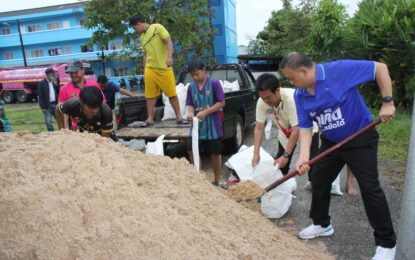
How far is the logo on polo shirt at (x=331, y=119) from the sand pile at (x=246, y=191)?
0.90 m

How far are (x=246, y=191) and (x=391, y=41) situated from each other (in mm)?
7515

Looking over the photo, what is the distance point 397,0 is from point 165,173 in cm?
890

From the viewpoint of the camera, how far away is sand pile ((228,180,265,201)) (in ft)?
11.4

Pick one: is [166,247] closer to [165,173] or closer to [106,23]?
[165,173]

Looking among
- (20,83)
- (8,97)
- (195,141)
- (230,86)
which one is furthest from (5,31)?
(195,141)

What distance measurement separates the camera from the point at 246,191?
3518 millimetres

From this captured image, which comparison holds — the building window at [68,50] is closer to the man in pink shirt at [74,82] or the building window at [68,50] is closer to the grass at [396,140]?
the grass at [396,140]

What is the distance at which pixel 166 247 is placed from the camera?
2215mm

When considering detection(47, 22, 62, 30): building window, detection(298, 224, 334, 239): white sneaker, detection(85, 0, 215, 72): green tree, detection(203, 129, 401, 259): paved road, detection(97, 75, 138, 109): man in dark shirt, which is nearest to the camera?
detection(203, 129, 401, 259): paved road

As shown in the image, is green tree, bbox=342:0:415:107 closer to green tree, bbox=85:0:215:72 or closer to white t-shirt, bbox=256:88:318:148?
green tree, bbox=85:0:215:72

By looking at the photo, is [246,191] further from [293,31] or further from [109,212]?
[293,31]

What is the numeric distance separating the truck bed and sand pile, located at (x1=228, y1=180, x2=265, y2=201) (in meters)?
1.70

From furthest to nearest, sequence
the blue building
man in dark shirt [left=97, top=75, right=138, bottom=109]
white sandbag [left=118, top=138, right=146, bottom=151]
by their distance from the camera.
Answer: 1. the blue building
2. man in dark shirt [left=97, top=75, right=138, bottom=109]
3. white sandbag [left=118, top=138, right=146, bottom=151]

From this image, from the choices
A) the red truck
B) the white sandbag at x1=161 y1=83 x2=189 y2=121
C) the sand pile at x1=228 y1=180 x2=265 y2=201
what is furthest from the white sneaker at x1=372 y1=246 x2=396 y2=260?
the red truck
